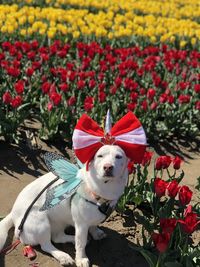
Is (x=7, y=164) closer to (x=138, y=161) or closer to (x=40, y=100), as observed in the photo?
(x=40, y=100)

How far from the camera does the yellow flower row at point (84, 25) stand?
9.78 metres

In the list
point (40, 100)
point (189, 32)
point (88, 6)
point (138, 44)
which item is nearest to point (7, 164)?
point (40, 100)

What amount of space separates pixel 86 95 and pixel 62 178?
11.2 ft

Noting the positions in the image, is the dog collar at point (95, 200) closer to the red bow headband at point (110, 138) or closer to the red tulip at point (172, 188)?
the red bow headband at point (110, 138)

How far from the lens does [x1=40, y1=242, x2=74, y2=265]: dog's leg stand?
12.5ft

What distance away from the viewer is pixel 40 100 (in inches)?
256

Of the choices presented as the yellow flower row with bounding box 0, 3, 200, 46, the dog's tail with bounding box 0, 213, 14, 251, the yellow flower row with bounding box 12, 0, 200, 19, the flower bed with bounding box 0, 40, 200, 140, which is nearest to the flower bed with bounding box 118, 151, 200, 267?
the dog's tail with bounding box 0, 213, 14, 251

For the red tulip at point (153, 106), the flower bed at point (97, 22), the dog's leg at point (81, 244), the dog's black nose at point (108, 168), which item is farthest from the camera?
the flower bed at point (97, 22)

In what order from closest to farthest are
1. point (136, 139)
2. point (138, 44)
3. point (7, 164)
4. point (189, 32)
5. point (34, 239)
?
point (136, 139) → point (34, 239) → point (7, 164) → point (138, 44) → point (189, 32)

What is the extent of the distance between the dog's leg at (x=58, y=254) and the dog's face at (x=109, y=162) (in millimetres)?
791

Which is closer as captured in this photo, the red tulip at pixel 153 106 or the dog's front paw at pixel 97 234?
the dog's front paw at pixel 97 234

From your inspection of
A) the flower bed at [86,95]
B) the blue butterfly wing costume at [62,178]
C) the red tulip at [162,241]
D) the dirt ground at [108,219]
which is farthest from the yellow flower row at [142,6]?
the red tulip at [162,241]

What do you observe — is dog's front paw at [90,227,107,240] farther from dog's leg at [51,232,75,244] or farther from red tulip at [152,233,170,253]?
red tulip at [152,233,170,253]

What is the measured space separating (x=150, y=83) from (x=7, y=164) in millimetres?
3235
